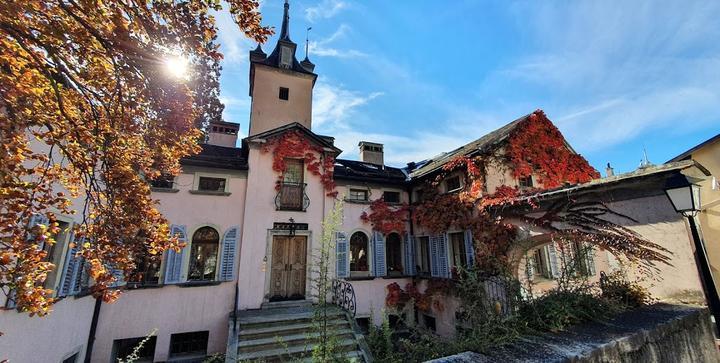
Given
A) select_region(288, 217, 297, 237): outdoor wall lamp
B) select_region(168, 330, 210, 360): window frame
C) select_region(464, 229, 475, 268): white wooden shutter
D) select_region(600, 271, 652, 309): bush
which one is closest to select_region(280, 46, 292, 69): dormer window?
select_region(288, 217, 297, 237): outdoor wall lamp

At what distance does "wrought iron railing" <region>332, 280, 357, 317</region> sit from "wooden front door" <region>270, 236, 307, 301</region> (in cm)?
116

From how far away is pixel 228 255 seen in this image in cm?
976

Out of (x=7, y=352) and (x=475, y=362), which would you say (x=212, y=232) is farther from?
(x=475, y=362)

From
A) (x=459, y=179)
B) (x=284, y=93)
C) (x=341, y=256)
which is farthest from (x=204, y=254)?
(x=284, y=93)

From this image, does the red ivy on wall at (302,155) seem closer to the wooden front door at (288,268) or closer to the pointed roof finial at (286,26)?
the wooden front door at (288,268)

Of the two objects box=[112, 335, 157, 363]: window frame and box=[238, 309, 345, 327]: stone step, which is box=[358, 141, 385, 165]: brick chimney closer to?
box=[238, 309, 345, 327]: stone step

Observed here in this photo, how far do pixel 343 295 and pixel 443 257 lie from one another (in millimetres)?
3936

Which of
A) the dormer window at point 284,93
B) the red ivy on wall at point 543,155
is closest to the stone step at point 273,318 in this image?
the red ivy on wall at point 543,155

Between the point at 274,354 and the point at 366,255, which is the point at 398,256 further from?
the point at 274,354

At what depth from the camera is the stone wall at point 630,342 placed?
2102 millimetres

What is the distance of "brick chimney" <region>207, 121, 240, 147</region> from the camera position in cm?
1414

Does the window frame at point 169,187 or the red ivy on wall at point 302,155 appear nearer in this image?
the window frame at point 169,187

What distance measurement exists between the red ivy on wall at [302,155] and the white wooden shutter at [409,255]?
368 centimetres

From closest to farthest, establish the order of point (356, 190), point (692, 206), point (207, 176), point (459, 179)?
point (692, 206)
point (207, 176)
point (459, 179)
point (356, 190)
